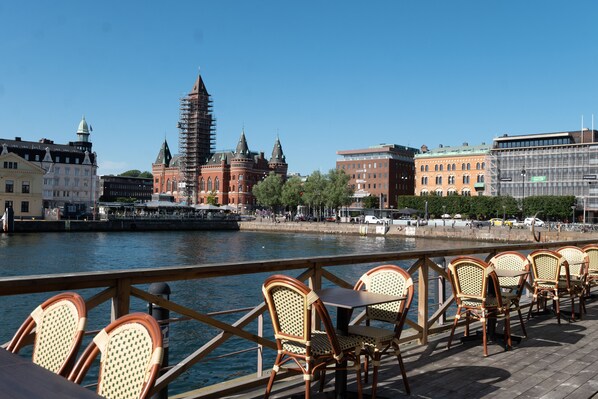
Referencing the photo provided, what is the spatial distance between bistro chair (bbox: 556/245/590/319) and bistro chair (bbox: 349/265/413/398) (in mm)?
4638

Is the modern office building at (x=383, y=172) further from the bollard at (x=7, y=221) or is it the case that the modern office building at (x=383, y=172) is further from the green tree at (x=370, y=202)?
the bollard at (x=7, y=221)

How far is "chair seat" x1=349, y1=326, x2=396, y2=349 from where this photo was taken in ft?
15.5

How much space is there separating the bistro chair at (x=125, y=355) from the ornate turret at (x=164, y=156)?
152m

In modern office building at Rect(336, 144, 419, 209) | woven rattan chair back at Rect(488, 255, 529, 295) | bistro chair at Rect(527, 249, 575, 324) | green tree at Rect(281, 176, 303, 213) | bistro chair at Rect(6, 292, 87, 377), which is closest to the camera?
bistro chair at Rect(6, 292, 87, 377)

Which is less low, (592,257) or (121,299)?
(121,299)

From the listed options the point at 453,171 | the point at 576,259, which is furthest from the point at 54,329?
the point at 453,171

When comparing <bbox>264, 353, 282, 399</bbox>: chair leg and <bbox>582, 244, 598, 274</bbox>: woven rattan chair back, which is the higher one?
<bbox>582, 244, 598, 274</bbox>: woven rattan chair back

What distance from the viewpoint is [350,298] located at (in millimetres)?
4809

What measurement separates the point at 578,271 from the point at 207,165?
126m

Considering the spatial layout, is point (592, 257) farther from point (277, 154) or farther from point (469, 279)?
point (277, 154)

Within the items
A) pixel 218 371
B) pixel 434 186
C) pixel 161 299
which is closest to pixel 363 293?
pixel 161 299

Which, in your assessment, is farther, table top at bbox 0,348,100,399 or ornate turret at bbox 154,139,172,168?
ornate turret at bbox 154,139,172,168

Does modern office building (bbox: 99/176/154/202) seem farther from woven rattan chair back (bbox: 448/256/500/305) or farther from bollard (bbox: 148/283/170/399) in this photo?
bollard (bbox: 148/283/170/399)

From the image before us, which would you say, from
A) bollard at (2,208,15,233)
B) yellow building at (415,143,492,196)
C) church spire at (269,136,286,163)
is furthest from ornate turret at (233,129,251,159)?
bollard at (2,208,15,233)
